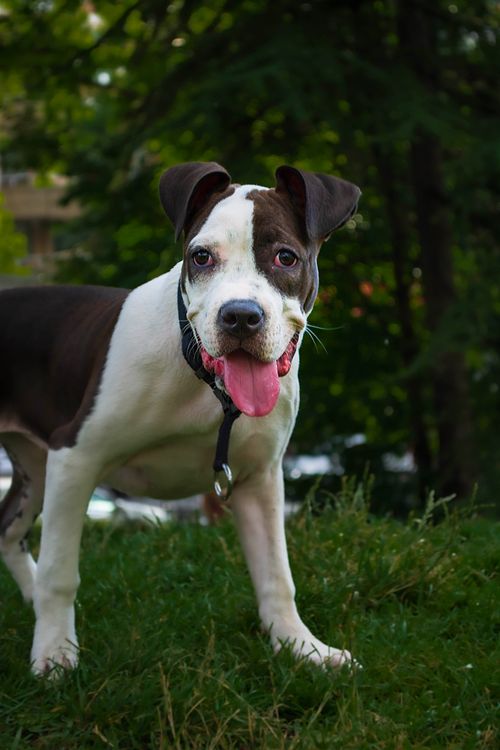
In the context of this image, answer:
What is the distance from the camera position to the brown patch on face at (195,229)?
3.69 m

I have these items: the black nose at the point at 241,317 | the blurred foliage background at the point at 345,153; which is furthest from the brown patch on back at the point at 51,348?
the blurred foliage background at the point at 345,153

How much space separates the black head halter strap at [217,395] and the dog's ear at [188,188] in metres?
0.28

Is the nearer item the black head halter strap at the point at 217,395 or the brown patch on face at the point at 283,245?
the brown patch on face at the point at 283,245

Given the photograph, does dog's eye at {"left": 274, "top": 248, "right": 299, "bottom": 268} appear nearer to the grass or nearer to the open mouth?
the open mouth

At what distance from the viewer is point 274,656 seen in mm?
4137

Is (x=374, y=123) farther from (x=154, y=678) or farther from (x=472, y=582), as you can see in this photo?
(x=154, y=678)

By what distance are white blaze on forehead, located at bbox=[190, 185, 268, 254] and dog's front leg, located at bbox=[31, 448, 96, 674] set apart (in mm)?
998

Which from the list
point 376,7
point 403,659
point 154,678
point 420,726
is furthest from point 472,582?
point 376,7

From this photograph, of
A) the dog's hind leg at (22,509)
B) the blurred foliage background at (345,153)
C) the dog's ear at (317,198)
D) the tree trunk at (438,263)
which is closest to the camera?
the dog's ear at (317,198)

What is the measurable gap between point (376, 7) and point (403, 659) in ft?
27.4

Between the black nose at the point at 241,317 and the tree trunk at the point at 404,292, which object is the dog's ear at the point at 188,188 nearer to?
the black nose at the point at 241,317

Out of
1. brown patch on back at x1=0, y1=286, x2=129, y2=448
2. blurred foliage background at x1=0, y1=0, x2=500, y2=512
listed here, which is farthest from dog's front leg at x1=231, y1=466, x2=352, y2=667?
blurred foliage background at x1=0, y1=0, x2=500, y2=512

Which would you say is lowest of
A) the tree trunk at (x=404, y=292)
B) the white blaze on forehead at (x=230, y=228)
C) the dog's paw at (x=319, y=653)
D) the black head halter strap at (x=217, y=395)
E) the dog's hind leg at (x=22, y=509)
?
the tree trunk at (x=404, y=292)

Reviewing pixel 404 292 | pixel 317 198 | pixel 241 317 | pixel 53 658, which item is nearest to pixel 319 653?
pixel 53 658
